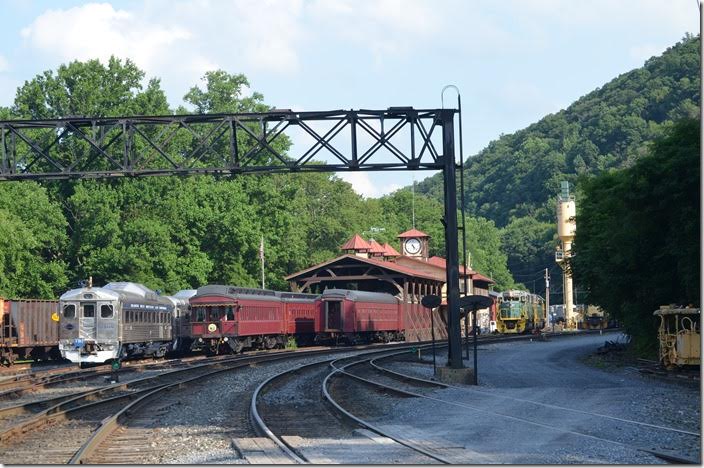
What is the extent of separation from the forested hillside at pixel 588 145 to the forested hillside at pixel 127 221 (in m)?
91.5

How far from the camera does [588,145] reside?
182 meters

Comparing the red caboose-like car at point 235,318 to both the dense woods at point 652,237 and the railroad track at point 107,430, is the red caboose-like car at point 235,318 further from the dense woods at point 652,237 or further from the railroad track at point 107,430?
the railroad track at point 107,430

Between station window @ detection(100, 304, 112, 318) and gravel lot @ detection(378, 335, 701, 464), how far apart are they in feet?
44.6

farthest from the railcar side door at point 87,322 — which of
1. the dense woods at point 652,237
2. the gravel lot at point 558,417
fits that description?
the dense woods at point 652,237

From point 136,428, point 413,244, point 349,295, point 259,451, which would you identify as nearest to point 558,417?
point 259,451

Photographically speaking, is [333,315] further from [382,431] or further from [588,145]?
[588,145]

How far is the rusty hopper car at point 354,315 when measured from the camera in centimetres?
5784

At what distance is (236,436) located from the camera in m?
16.3

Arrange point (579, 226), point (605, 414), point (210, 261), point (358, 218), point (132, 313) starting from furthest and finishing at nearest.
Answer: point (358, 218) → point (210, 261) → point (579, 226) → point (132, 313) → point (605, 414)

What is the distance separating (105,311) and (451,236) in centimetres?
1562

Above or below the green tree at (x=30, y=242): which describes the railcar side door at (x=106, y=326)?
below

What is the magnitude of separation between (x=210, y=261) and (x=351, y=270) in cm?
979

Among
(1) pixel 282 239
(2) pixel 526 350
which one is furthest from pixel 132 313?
(1) pixel 282 239

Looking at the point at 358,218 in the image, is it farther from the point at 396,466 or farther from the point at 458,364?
the point at 396,466
